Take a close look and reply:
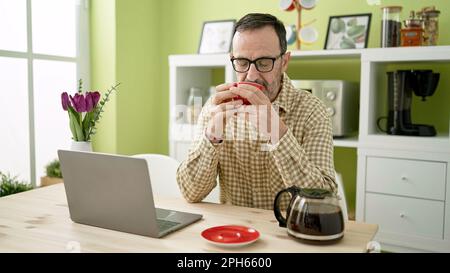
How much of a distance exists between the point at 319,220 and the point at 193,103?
Answer: 209cm

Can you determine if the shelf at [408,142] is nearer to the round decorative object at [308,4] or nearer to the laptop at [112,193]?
the round decorative object at [308,4]

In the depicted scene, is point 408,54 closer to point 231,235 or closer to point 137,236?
point 231,235

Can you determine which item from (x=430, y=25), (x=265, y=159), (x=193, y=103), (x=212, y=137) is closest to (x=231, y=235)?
(x=212, y=137)

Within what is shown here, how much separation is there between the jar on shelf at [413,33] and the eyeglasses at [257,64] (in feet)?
3.88

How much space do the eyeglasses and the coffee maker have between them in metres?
1.16

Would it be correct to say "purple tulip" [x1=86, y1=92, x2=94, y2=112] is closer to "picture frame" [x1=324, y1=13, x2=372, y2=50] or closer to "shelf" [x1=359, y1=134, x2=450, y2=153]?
"shelf" [x1=359, y1=134, x2=450, y2=153]

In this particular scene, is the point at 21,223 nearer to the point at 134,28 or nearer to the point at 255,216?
the point at 255,216

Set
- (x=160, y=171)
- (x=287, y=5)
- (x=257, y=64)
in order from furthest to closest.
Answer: (x=287, y=5), (x=160, y=171), (x=257, y=64)

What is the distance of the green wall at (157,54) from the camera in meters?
2.78

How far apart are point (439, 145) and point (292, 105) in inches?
41.8

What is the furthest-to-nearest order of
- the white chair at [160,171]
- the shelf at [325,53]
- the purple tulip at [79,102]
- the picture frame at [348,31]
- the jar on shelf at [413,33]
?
1. the picture frame at [348,31]
2. the shelf at [325,53]
3. the jar on shelf at [413,33]
4. the white chair at [160,171]
5. the purple tulip at [79,102]

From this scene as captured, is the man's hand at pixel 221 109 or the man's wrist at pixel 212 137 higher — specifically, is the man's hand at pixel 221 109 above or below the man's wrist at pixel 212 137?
above

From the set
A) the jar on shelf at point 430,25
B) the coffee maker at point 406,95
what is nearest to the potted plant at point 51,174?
the coffee maker at point 406,95

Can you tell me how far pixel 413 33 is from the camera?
2.37 meters
